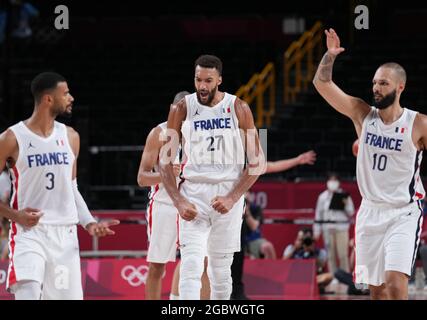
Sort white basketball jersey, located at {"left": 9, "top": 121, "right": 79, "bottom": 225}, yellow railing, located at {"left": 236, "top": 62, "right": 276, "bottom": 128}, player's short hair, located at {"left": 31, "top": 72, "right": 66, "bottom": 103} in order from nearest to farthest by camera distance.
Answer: white basketball jersey, located at {"left": 9, "top": 121, "right": 79, "bottom": 225} < player's short hair, located at {"left": 31, "top": 72, "right": 66, "bottom": 103} < yellow railing, located at {"left": 236, "top": 62, "right": 276, "bottom": 128}

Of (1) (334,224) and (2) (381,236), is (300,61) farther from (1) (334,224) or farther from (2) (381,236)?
(2) (381,236)

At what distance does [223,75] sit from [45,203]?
17937mm

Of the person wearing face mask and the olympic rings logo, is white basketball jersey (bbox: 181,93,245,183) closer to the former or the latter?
the olympic rings logo

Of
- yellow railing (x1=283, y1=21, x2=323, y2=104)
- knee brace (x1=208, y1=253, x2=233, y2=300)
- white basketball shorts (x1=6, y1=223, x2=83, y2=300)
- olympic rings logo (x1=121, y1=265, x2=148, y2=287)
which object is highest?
yellow railing (x1=283, y1=21, x2=323, y2=104)

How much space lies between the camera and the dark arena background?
66.8 ft

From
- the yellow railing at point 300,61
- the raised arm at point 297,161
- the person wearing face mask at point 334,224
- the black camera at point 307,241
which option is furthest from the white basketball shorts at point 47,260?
the yellow railing at point 300,61

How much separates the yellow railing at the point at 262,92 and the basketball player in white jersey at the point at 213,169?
45.6ft

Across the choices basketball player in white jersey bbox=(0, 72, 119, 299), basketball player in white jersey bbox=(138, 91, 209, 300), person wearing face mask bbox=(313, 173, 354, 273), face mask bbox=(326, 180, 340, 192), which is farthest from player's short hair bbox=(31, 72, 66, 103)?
face mask bbox=(326, 180, 340, 192)

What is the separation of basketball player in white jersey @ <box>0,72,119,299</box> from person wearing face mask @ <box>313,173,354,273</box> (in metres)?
10.3

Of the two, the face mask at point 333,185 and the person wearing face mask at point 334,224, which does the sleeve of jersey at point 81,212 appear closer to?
the person wearing face mask at point 334,224

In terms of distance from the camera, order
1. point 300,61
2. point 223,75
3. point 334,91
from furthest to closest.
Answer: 1. point 300,61
2. point 223,75
3. point 334,91

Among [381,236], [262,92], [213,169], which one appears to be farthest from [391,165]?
[262,92]

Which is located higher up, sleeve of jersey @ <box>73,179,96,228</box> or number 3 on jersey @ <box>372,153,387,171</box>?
number 3 on jersey @ <box>372,153,387,171</box>

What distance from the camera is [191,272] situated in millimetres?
8852
